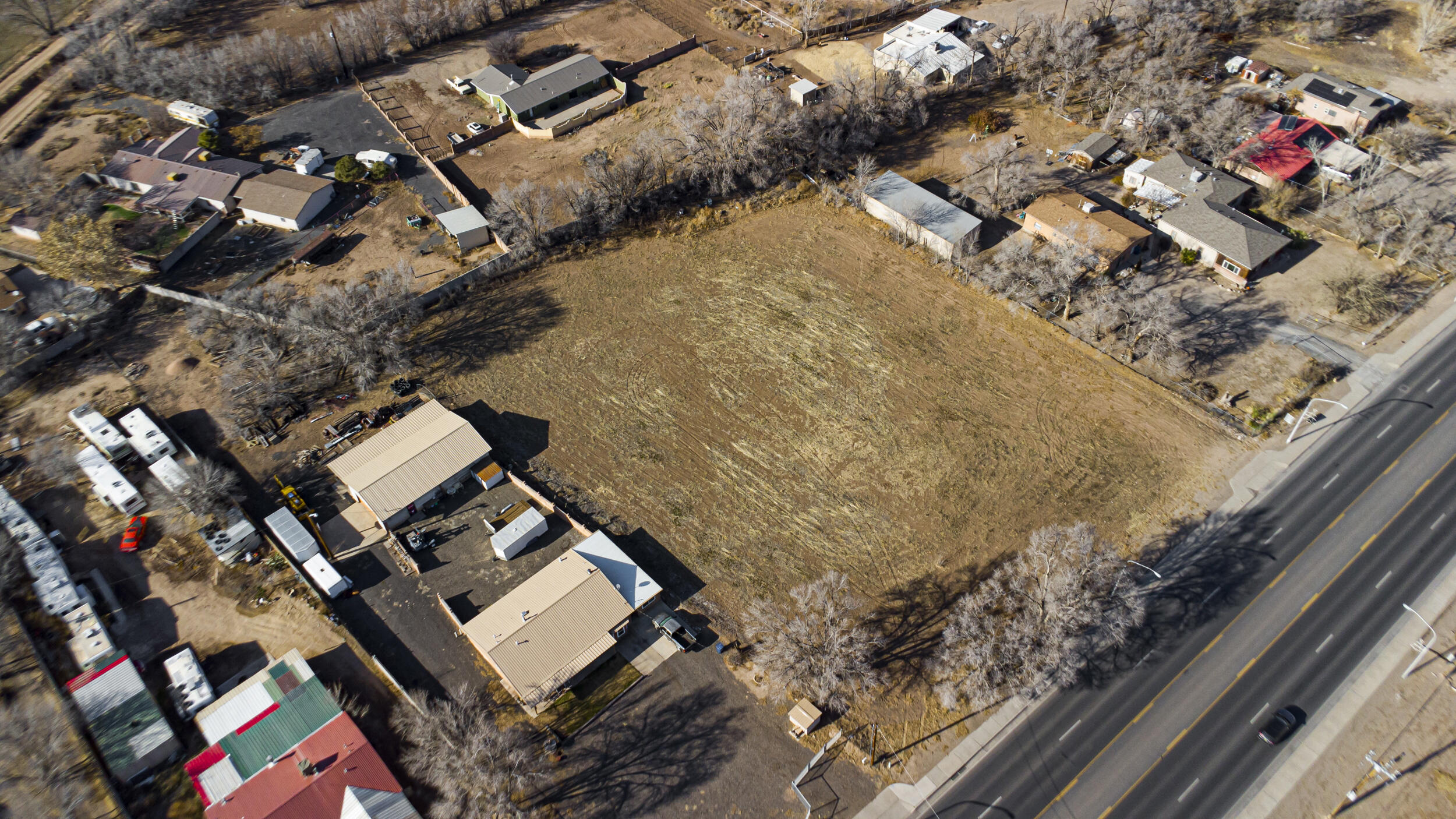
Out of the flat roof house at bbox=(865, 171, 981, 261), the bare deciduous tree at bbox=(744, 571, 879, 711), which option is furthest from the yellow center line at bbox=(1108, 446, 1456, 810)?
the flat roof house at bbox=(865, 171, 981, 261)

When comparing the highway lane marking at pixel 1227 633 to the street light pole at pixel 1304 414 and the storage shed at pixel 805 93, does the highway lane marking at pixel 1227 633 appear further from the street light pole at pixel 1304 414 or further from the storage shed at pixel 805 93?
the storage shed at pixel 805 93

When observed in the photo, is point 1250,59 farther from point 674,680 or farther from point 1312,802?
point 674,680

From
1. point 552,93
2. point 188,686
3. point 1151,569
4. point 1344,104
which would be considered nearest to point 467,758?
point 188,686

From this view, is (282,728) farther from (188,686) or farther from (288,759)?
(188,686)

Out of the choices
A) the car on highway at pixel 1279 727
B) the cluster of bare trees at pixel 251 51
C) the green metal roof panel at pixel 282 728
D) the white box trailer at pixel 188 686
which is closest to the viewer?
the car on highway at pixel 1279 727

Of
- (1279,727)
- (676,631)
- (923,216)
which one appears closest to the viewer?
(1279,727)

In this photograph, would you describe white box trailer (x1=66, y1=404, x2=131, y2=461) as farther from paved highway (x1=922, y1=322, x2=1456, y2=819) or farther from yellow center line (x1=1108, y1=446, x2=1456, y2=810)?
yellow center line (x1=1108, y1=446, x2=1456, y2=810)

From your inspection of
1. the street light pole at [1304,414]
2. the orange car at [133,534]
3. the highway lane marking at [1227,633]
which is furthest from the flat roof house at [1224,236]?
the orange car at [133,534]
